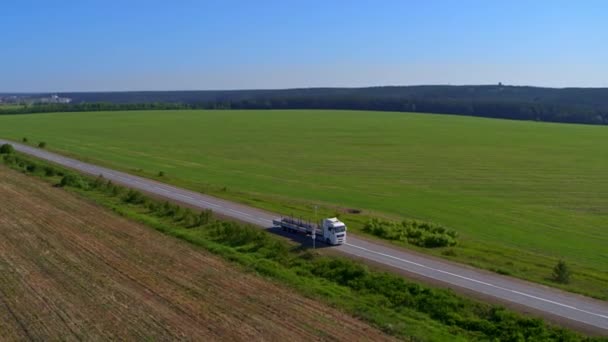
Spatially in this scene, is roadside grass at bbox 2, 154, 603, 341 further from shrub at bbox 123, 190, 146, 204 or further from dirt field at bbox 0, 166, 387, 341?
shrub at bbox 123, 190, 146, 204

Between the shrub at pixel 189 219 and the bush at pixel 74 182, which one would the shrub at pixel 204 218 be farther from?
the bush at pixel 74 182

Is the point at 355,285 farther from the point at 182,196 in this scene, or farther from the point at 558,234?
the point at 182,196

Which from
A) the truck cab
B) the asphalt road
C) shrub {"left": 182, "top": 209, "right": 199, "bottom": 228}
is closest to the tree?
the asphalt road

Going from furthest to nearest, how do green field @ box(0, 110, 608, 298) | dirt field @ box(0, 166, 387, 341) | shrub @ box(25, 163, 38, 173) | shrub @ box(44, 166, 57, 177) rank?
1. shrub @ box(25, 163, 38, 173)
2. shrub @ box(44, 166, 57, 177)
3. green field @ box(0, 110, 608, 298)
4. dirt field @ box(0, 166, 387, 341)

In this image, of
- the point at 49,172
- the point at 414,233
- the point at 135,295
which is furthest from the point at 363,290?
the point at 49,172

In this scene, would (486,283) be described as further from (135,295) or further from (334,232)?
(135,295)

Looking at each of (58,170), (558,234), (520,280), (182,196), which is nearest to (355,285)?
(520,280)

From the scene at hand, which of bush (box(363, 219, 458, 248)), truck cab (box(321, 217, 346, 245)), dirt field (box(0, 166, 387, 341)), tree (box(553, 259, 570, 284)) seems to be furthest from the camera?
bush (box(363, 219, 458, 248))
